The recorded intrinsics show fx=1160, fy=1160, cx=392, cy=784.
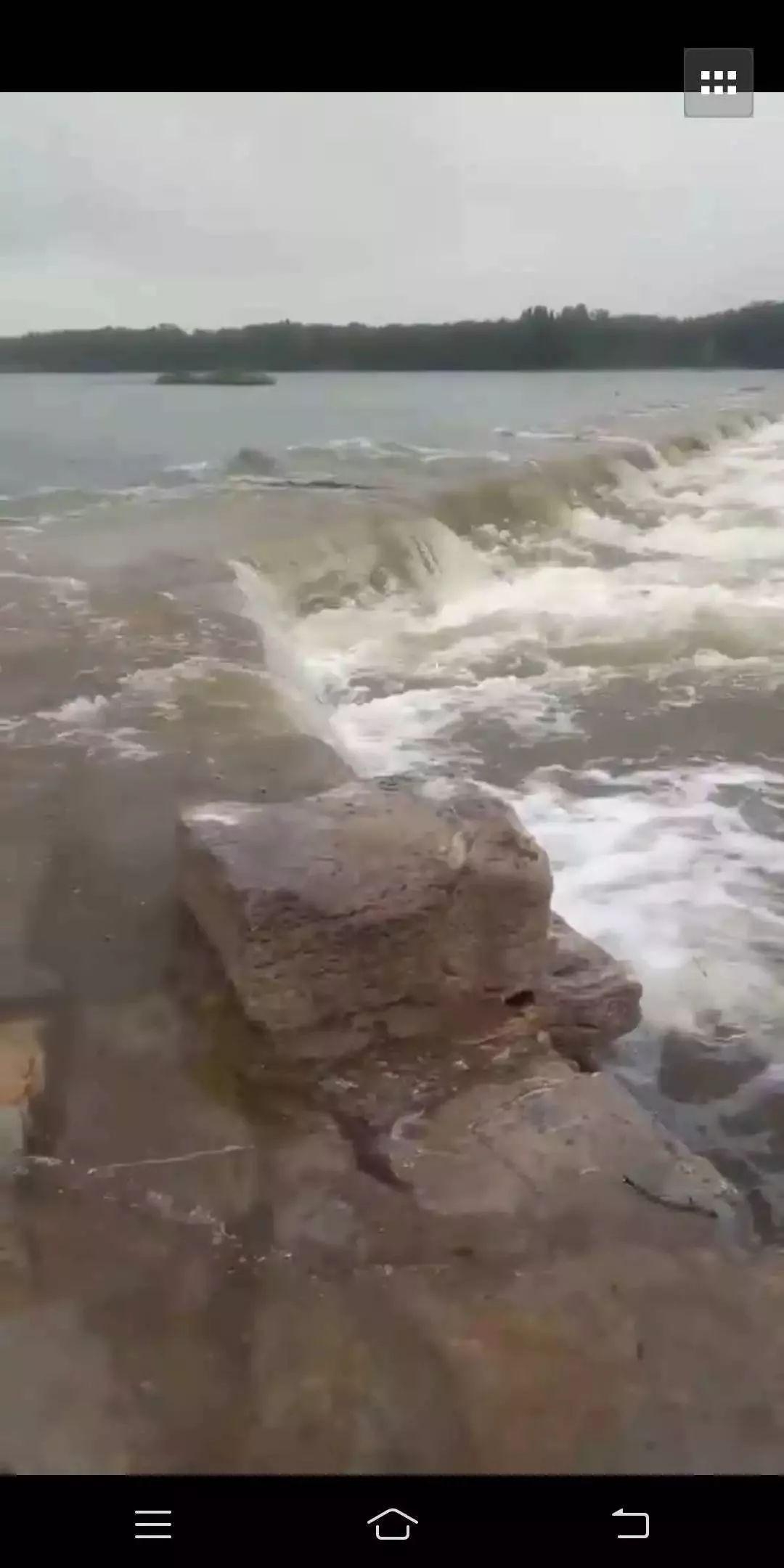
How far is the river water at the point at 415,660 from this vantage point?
79.7 inches

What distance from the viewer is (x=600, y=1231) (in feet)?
4.75

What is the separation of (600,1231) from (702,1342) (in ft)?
0.60

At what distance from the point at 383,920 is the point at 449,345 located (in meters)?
1.01

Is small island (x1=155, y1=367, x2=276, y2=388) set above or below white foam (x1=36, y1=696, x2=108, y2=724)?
above

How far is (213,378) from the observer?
207 cm

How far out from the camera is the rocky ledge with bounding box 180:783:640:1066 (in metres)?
1.57

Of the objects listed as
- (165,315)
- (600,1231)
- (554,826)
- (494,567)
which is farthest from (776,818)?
(494,567)
